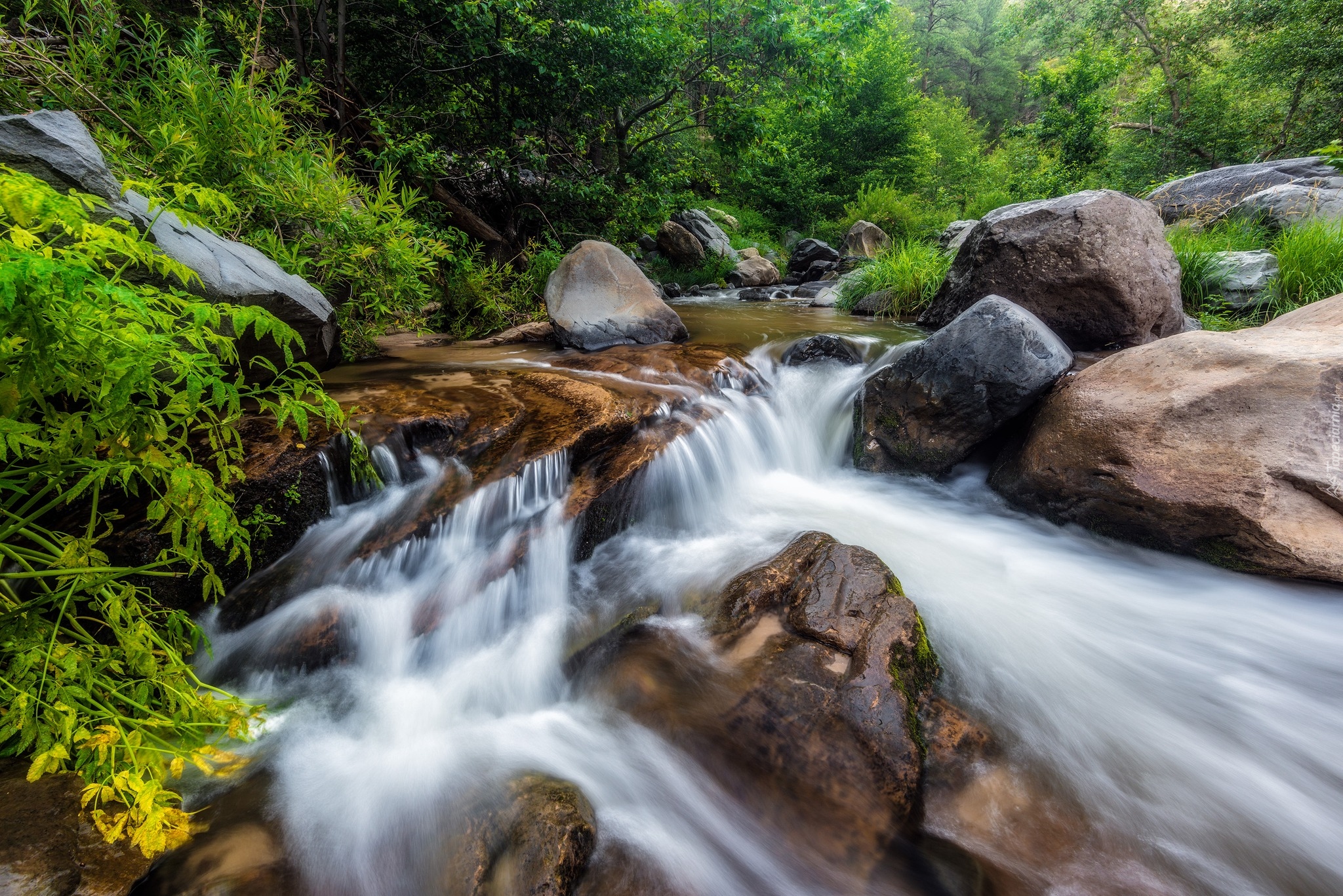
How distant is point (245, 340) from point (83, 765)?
7.97 feet

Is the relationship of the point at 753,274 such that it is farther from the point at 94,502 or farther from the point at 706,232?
the point at 94,502

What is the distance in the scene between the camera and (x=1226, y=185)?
8.33m

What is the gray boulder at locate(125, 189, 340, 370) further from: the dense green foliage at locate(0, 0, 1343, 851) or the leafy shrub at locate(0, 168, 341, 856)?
the leafy shrub at locate(0, 168, 341, 856)

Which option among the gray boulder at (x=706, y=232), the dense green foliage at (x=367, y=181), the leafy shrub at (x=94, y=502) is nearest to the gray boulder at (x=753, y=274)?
the gray boulder at (x=706, y=232)

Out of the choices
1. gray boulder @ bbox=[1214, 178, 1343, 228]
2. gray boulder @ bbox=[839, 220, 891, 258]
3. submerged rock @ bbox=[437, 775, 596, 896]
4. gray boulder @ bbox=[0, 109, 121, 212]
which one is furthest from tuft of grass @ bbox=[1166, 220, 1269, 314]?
gray boulder @ bbox=[839, 220, 891, 258]

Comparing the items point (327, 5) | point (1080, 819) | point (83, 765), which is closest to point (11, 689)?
point (83, 765)

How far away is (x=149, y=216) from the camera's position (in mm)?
2607

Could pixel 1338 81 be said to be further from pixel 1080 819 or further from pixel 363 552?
pixel 363 552

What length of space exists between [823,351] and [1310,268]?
4.21m

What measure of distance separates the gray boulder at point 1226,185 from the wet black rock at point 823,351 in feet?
20.4

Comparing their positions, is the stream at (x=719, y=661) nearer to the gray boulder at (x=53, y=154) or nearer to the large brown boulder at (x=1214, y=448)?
the large brown boulder at (x=1214, y=448)

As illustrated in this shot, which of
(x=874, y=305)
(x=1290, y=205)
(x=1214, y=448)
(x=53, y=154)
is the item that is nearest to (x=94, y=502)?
(x=53, y=154)

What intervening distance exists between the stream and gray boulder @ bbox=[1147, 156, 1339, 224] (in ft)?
25.9

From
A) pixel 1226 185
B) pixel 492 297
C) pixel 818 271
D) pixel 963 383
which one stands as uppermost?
pixel 1226 185
